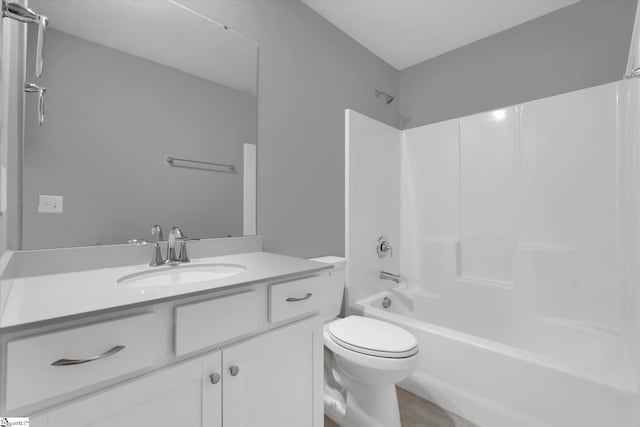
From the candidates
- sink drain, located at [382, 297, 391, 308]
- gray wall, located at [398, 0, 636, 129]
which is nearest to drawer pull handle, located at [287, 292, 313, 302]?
sink drain, located at [382, 297, 391, 308]

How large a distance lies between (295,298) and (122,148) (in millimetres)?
911

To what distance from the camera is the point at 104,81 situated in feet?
3.56

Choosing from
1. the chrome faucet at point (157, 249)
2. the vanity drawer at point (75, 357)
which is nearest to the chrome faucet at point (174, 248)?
the chrome faucet at point (157, 249)

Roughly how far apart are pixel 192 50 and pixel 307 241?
1184mm

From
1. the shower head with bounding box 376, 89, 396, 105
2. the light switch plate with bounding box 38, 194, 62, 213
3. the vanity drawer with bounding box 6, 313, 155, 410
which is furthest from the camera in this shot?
the shower head with bounding box 376, 89, 396, 105

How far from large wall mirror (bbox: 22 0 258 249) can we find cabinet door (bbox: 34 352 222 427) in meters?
0.63

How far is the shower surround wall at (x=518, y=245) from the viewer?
1.38 meters

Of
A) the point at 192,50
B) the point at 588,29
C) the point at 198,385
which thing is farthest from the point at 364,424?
the point at 588,29

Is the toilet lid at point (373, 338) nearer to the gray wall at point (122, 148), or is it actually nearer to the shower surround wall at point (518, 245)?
the shower surround wall at point (518, 245)

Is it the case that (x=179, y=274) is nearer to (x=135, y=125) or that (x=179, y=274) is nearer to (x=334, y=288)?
(x=135, y=125)

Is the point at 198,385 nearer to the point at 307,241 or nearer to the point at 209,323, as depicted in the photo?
the point at 209,323

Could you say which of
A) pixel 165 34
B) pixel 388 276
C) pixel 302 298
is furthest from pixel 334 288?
pixel 165 34

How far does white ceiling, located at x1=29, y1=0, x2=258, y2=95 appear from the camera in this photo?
104 cm

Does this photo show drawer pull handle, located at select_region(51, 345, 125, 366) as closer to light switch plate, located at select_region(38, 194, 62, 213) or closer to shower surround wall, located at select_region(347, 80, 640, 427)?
light switch plate, located at select_region(38, 194, 62, 213)
